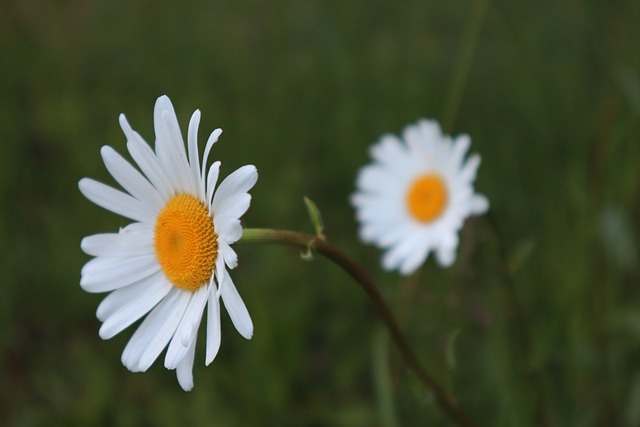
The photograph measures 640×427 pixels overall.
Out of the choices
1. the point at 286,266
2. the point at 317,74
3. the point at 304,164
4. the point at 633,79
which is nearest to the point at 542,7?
the point at 317,74

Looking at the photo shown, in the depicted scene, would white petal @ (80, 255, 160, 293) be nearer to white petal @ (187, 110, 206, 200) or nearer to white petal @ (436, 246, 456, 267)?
white petal @ (187, 110, 206, 200)

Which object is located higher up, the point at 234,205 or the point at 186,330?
the point at 234,205

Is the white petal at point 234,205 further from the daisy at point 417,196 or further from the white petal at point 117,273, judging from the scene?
the daisy at point 417,196

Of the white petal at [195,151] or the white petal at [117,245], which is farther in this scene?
the white petal at [117,245]

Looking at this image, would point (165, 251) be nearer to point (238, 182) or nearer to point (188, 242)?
point (188, 242)

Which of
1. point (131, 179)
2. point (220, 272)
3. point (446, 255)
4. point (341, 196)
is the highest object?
point (341, 196)

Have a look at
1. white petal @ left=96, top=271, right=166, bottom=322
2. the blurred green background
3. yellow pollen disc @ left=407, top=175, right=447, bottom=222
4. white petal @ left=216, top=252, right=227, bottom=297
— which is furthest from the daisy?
white petal @ left=216, top=252, right=227, bottom=297

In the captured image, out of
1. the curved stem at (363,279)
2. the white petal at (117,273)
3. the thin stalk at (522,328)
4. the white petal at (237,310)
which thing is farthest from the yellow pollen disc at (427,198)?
the white petal at (237,310)

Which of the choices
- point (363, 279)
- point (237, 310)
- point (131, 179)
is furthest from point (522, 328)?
point (131, 179)
